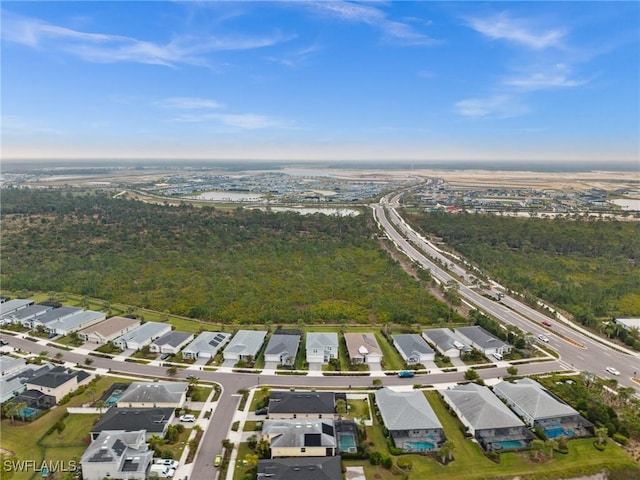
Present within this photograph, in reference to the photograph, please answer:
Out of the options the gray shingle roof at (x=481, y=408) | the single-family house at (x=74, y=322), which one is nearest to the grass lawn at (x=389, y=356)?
the gray shingle roof at (x=481, y=408)

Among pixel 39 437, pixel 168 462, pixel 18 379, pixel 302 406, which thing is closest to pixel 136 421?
pixel 168 462

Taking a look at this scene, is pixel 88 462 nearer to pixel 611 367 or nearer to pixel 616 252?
pixel 611 367

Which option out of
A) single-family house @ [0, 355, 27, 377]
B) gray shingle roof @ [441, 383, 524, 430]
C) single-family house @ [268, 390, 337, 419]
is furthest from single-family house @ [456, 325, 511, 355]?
single-family house @ [0, 355, 27, 377]

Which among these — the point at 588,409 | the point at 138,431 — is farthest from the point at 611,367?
the point at 138,431

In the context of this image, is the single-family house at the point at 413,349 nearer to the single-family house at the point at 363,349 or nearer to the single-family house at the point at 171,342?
the single-family house at the point at 363,349

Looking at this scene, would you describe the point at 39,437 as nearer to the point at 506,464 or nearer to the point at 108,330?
the point at 108,330

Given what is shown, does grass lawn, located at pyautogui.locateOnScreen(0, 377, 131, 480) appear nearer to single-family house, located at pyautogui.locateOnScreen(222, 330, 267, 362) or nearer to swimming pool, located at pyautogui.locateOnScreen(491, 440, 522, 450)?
single-family house, located at pyautogui.locateOnScreen(222, 330, 267, 362)
